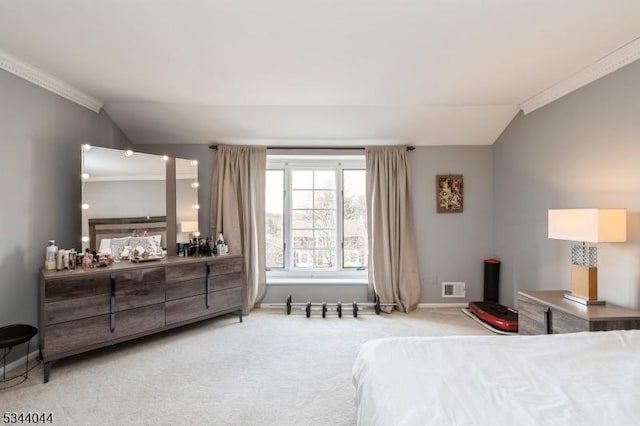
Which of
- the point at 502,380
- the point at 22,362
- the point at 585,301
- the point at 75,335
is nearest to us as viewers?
the point at 502,380

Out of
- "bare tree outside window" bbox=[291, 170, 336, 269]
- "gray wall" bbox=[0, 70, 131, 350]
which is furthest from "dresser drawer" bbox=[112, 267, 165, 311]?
"bare tree outside window" bbox=[291, 170, 336, 269]

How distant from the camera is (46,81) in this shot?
2777 mm

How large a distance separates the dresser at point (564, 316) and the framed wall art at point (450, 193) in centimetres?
165

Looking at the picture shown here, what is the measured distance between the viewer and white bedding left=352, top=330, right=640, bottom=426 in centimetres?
101

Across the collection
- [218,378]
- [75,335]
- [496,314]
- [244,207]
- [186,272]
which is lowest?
[218,378]

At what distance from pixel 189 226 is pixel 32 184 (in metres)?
1.48

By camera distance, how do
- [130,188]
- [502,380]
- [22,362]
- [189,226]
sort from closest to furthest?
[502,380] → [22,362] → [130,188] → [189,226]

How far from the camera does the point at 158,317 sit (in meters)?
2.97

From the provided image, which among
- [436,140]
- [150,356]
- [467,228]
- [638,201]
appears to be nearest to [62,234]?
[150,356]

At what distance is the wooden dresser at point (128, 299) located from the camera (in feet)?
7.96

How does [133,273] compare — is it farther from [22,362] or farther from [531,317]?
[531,317]

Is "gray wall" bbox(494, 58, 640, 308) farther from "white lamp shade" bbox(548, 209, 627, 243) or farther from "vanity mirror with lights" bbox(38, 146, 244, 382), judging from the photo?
"vanity mirror with lights" bbox(38, 146, 244, 382)

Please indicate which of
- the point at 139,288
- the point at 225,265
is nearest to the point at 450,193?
the point at 225,265

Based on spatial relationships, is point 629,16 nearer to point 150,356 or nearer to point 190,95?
point 190,95
